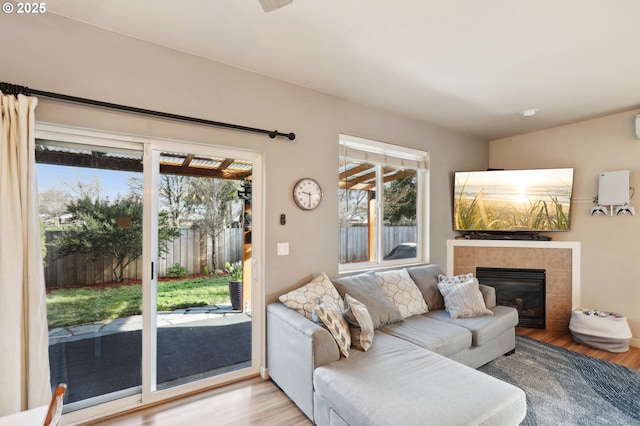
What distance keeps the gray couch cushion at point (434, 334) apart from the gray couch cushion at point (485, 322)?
0.32ft

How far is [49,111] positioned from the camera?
1.86 meters

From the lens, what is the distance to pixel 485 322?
9.04 feet

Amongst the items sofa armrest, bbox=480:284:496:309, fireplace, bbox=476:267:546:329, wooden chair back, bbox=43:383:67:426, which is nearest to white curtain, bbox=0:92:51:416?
wooden chair back, bbox=43:383:67:426

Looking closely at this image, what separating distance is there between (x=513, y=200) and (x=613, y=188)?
3.24 ft

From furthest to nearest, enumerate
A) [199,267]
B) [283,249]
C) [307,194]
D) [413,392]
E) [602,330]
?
[602,330] < [307,194] < [283,249] < [199,267] < [413,392]

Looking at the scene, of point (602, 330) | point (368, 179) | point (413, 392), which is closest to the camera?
point (413, 392)

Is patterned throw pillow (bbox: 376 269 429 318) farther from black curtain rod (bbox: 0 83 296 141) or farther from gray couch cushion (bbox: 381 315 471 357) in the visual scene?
black curtain rod (bbox: 0 83 296 141)

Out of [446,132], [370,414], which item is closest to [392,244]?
[446,132]

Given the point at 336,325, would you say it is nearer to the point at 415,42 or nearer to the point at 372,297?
the point at 372,297

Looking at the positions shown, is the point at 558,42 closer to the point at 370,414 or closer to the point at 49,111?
the point at 370,414

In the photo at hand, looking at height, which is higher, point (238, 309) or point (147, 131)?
point (147, 131)

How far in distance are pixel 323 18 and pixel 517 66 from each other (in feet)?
5.68

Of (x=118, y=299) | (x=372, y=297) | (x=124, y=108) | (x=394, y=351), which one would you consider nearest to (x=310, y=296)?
(x=372, y=297)

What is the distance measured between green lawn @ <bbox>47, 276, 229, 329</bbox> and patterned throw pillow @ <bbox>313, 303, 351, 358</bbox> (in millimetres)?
1008
